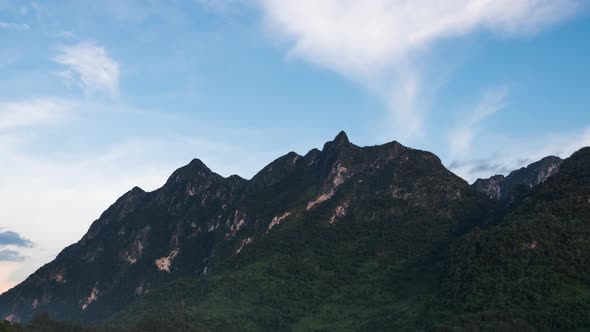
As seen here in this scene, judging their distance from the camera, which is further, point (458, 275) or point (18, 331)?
point (458, 275)

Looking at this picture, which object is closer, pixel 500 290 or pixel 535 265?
pixel 500 290

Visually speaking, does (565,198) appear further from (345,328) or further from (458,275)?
(345,328)

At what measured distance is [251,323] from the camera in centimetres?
19575

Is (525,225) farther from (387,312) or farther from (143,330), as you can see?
(143,330)

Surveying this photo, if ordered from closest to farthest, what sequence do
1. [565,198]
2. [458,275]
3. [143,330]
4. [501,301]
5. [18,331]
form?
[18,331]
[501,301]
[143,330]
[458,275]
[565,198]

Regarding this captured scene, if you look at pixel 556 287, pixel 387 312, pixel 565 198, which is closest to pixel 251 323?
pixel 387 312

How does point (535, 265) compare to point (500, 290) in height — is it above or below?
above

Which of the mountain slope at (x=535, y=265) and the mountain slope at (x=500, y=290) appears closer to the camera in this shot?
the mountain slope at (x=500, y=290)

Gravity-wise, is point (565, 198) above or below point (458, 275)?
above

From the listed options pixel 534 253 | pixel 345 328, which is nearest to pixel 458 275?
pixel 534 253

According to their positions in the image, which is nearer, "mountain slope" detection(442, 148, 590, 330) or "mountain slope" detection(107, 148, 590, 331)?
"mountain slope" detection(107, 148, 590, 331)

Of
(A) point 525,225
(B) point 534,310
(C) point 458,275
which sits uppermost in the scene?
(A) point 525,225

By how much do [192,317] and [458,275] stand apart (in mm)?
84146

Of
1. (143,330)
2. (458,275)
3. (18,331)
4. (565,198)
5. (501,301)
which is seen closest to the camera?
(18,331)
